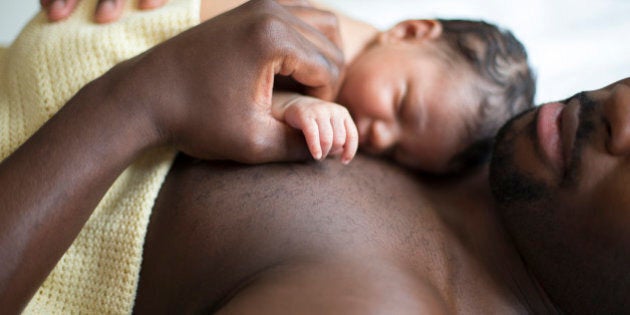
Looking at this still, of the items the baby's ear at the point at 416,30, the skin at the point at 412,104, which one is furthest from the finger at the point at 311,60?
the baby's ear at the point at 416,30

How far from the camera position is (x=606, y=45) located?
176 centimetres

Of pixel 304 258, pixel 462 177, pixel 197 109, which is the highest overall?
pixel 197 109

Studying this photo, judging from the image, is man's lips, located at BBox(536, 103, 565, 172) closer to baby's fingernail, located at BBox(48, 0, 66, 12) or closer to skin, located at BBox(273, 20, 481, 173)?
skin, located at BBox(273, 20, 481, 173)

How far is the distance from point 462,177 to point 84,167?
70 cm

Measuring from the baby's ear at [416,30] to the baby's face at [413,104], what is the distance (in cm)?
5

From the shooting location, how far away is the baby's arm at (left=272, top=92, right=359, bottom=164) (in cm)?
86

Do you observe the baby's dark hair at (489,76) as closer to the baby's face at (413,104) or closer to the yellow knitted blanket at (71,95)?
the baby's face at (413,104)

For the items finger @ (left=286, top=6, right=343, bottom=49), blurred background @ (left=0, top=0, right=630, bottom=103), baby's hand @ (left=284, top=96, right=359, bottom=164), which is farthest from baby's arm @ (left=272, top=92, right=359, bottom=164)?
blurred background @ (left=0, top=0, right=630, bottom=103)

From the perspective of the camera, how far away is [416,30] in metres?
1.22

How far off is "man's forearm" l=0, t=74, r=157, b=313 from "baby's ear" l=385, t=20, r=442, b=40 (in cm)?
56

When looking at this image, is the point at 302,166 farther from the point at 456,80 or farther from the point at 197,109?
the point at 456,80

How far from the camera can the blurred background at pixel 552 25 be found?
173cm

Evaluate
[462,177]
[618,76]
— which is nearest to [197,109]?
[462,177]

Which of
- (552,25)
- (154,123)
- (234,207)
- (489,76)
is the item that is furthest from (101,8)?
(552,25)
